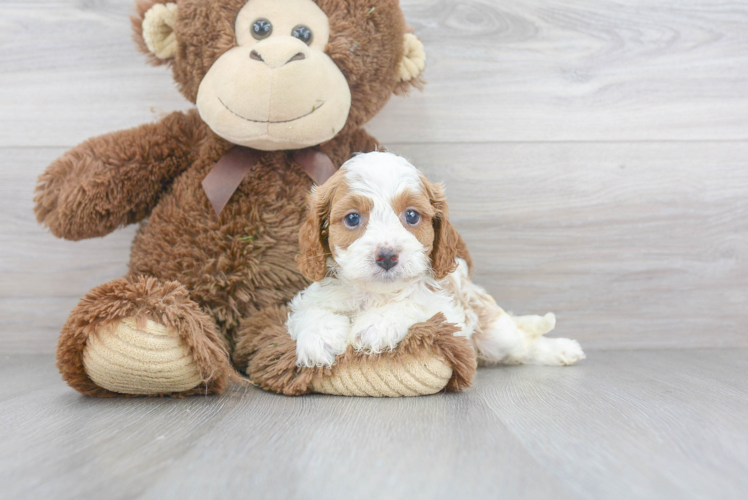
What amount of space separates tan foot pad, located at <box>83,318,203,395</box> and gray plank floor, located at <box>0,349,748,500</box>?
49mm

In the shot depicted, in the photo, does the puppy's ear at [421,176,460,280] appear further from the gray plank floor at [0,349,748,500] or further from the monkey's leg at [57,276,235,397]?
the monkey's leg at [57,276,235,397]

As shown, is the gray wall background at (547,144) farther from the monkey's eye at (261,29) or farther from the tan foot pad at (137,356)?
the tan foot pad at (137,356)

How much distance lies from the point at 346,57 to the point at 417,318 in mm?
564

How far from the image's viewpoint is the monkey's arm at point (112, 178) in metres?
1.20

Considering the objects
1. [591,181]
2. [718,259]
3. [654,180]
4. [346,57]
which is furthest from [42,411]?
[718,259]

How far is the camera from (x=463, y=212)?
1.61 metres

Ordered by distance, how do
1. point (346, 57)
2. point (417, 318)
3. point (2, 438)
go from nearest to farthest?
point (2, 438) < point (417, 318) < point (346, 57)

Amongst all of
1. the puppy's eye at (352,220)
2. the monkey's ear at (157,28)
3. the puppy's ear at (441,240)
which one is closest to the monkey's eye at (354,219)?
the puppy's eye at (352,220)

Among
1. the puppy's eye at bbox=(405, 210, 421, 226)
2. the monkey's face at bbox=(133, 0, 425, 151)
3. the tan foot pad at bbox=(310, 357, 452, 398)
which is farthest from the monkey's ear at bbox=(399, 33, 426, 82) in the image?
the tan foot pad at bbox=(310, 357, 452, 398)

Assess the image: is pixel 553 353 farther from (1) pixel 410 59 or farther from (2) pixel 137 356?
(2) pixel 137 356

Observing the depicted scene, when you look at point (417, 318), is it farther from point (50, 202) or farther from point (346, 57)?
point (50, 202)

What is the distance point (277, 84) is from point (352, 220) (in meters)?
Answer: 0.32

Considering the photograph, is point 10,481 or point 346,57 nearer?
point 10,481

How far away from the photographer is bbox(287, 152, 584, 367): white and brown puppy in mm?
996
